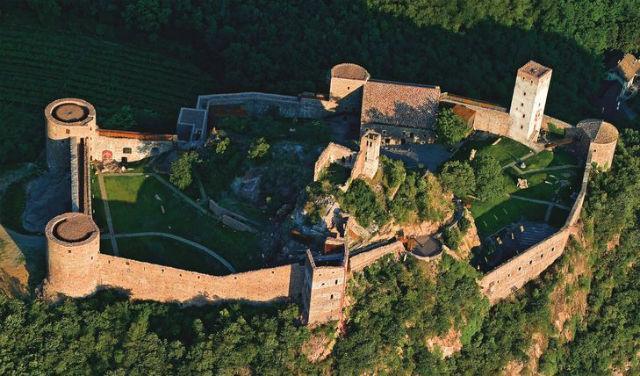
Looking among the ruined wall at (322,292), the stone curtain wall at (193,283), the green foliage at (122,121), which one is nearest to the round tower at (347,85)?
the green foliage at (122,121)

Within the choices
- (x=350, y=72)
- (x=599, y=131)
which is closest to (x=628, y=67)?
(x=599, y=131)

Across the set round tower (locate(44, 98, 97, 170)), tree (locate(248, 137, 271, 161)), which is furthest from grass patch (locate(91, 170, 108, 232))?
tree (locate(248, 137, 271, 161))

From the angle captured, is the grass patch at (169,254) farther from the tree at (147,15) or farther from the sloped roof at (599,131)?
the sloped roof at (599,131)

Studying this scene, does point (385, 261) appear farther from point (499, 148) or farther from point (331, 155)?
point (499, 148)

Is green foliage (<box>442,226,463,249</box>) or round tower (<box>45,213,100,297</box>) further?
green foliage (<box>442,226,463,249</box>)

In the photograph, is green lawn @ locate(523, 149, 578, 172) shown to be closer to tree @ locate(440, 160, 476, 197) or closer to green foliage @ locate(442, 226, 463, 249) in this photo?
tree @ locate(440, 160, 476, 197)
